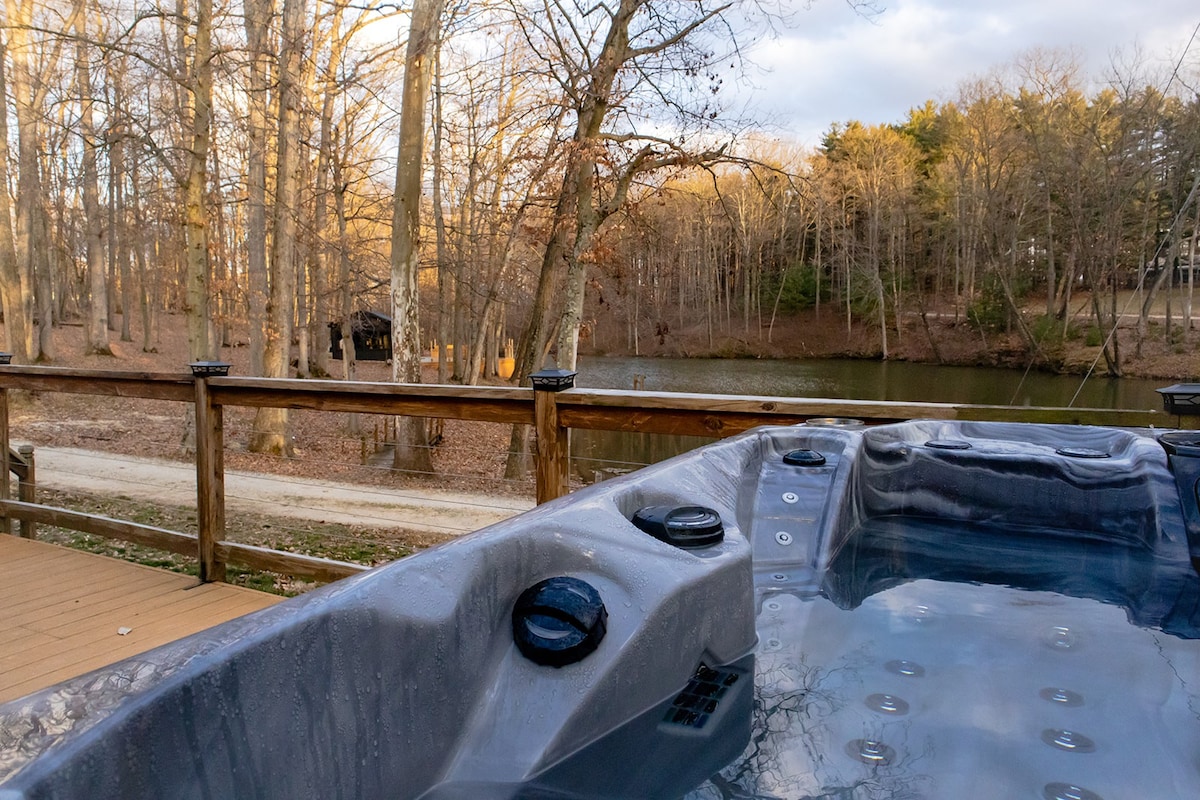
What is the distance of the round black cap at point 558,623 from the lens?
1165 mm

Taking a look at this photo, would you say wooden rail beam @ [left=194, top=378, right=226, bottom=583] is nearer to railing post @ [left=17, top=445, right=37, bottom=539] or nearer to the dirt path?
railing post @ [left=17, top=445, right=37, bottom=539]

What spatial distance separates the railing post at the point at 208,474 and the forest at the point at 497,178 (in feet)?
15.2

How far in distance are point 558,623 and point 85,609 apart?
8.32ft

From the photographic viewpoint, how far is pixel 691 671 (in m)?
1.38

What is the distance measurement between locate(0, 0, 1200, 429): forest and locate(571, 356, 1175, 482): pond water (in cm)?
203

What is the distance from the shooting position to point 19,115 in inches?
440

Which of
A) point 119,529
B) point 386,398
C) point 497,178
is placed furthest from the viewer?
point 497,178

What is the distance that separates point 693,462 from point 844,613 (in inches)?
20.5

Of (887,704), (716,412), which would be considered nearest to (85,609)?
(716,412)

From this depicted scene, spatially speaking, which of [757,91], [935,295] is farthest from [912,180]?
[757,91]

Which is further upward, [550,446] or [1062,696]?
[550,446]

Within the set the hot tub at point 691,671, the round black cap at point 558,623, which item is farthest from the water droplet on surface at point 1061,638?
the round black cap at point 558,623

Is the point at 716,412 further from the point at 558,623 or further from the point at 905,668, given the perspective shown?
the point at 558,623

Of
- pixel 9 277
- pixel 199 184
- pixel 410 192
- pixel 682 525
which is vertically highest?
pixel 199 184
